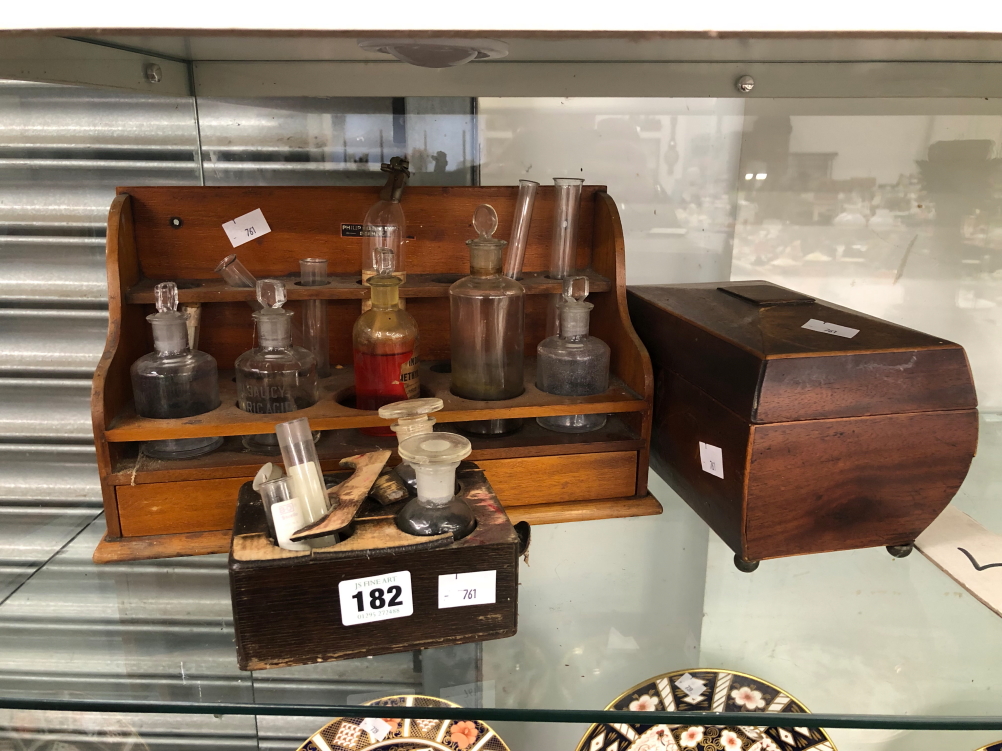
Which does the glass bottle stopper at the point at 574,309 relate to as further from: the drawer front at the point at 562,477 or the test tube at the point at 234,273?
the test tube at the point at 234,273

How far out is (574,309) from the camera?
1079 millimetres

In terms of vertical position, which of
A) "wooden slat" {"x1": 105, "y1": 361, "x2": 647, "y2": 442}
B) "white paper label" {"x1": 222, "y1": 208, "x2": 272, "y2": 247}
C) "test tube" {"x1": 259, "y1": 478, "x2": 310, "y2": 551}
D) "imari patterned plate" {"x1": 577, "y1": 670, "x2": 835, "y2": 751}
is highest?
"white paper label" {"x1": 222, "y1": 208, "x2": 272, "y2": 247}

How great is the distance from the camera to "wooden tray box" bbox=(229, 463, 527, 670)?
70 centimetres

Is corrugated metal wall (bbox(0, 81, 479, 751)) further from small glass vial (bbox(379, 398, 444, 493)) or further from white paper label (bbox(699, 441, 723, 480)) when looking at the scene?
white paper label (bbox(699, 441, 723, 480))

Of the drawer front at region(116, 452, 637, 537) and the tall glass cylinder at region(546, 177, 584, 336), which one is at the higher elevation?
the tall glass cylinder at region(546, 177, 584, 336)

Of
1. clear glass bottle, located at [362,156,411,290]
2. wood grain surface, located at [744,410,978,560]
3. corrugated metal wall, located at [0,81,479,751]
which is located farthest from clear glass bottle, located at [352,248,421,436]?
wood grain surface, located at [744,410,978,560]

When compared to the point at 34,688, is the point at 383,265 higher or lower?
higher

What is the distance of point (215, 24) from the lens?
46 centimetres

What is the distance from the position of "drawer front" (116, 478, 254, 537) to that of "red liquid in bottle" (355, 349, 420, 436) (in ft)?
0.65

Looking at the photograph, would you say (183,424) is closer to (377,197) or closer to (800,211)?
(377,197)

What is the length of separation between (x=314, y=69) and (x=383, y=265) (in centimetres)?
39

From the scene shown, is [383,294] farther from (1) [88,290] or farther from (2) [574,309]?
(1) [88,290]

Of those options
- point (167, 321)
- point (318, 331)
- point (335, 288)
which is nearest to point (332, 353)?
point (318, 331)

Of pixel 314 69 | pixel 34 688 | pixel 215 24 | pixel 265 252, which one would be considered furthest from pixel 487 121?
pixel 34 688
